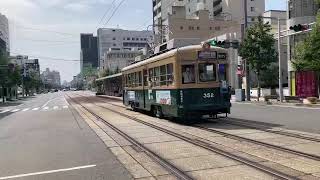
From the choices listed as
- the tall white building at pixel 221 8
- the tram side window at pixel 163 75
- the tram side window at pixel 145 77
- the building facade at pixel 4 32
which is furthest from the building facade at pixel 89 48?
the tram side window at pixel 163 75

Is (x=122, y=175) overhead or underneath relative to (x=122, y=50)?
underneath

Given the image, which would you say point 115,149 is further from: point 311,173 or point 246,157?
point 311,173

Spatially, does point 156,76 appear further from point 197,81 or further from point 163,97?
point 197,81

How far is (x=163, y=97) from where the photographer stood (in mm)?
21562

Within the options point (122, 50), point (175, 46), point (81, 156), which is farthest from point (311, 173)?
point (122, 50)

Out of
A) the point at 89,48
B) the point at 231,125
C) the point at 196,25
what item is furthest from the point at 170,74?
the point at 89,48

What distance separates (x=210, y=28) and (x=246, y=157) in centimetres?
9595

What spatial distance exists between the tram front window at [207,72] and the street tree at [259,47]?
24644 millimetres

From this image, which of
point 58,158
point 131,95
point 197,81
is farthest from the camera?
point 131,95

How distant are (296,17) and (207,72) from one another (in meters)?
29.5

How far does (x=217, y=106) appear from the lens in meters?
19.8

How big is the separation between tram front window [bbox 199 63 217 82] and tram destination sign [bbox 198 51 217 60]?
0.25 meters

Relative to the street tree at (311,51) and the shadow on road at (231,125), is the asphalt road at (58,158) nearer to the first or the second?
the shadow on road at (231,125)

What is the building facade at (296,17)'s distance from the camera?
45719 millimetres
